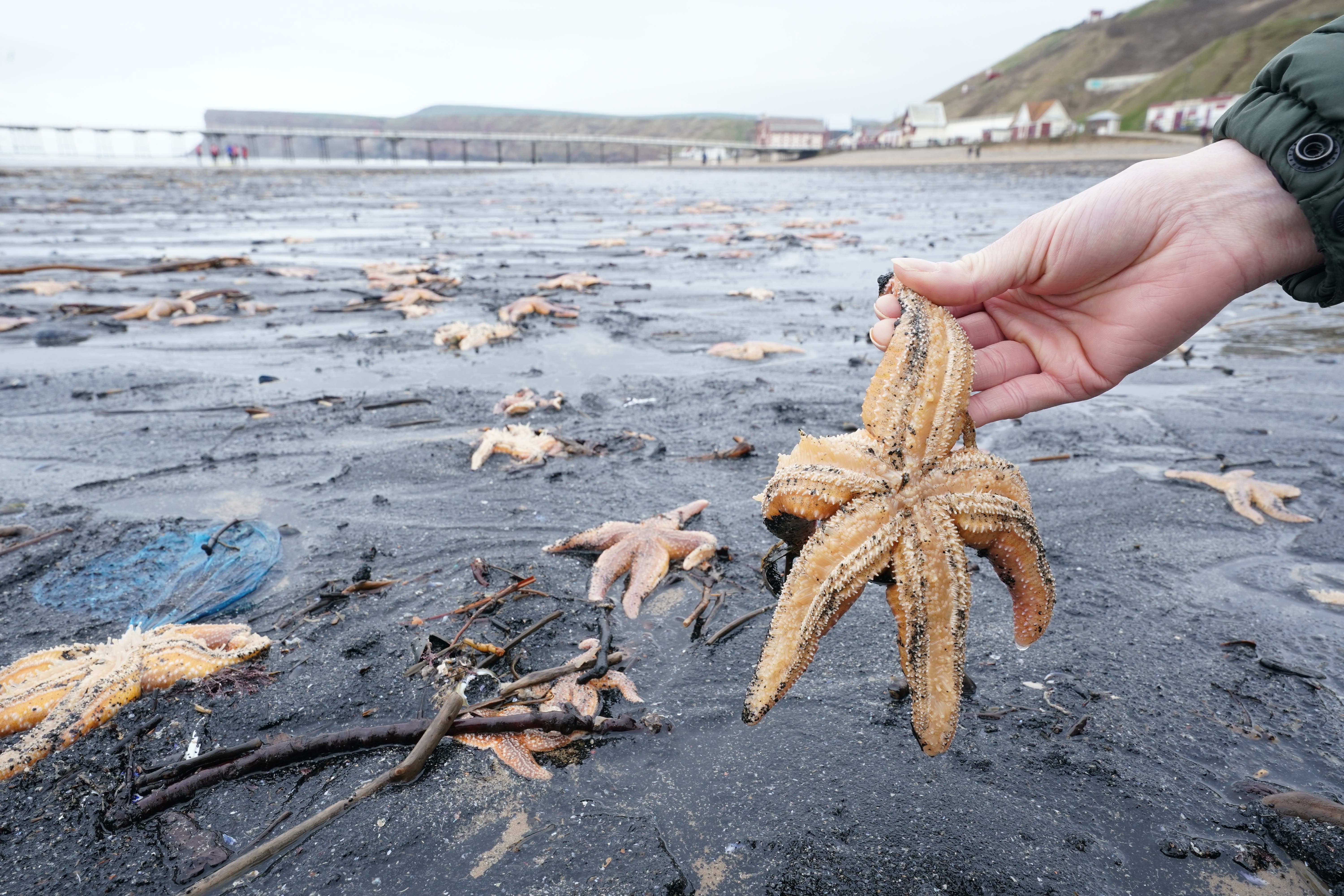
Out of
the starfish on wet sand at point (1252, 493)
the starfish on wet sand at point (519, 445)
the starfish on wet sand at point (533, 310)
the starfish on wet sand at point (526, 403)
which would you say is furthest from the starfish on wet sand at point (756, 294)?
the starfish on wet sand at point (1252, 493)

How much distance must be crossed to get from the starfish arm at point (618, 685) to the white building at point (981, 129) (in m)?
116

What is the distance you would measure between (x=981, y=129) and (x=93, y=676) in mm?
139374

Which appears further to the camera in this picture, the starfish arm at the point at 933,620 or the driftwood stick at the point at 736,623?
the driftwood stick at the point at 736,623

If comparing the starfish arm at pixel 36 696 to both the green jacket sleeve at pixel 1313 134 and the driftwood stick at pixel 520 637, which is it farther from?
the green jacket sleeve at pixel 1313 134

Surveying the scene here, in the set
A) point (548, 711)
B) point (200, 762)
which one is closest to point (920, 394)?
point (548, 711)

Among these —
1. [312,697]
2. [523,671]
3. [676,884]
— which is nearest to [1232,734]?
[676,884]

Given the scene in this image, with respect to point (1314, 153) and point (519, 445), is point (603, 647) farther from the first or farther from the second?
point (1314, 153)

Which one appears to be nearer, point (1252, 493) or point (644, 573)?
point (644, 573)

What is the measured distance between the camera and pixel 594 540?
11.6ft

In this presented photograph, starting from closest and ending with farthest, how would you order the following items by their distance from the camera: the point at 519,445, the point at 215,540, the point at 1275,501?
the point at 215,540 < the point at 1275,501 < the point at 519,445

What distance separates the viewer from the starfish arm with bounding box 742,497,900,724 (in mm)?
1907

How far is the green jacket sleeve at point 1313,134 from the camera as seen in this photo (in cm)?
212

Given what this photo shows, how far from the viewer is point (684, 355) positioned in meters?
6.93

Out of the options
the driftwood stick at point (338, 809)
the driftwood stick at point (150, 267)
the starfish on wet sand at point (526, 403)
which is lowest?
the driftwood stick at point (338, 809)
